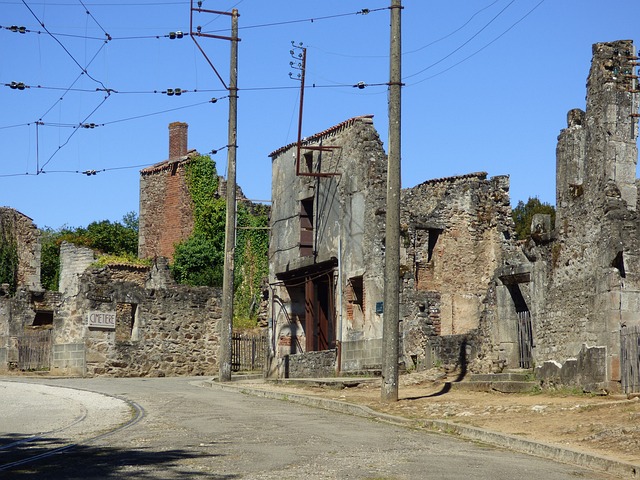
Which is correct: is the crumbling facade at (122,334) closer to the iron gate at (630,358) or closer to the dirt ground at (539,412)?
the dirt ground at (539,412)

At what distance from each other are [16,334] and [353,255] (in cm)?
1368

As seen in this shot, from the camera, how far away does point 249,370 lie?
34969 mm

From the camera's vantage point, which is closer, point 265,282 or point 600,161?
point 600,161

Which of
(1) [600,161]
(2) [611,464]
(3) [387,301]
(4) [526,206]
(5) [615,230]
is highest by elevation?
(4) [526,206]

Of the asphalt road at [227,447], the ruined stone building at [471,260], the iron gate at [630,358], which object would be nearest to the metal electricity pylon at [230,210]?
the ruined stone building at [471,260]

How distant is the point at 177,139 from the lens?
51750 millimetres

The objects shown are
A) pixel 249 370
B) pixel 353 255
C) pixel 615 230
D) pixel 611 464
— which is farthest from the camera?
pixel 249 370

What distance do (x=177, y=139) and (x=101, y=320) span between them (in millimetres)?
21983

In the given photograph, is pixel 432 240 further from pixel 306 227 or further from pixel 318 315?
pixel 318 315

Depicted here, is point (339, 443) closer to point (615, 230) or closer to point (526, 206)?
point (615, 230)

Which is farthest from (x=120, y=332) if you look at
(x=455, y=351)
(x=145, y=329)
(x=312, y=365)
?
(x=455, y=351)

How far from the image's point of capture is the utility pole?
19.0 metres

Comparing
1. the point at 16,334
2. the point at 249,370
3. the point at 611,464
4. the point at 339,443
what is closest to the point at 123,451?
the point at 339,443

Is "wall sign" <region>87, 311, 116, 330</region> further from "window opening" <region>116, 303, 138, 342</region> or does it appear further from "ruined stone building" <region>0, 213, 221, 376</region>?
"window opening" <region>116, 303, 138, 342</region>
